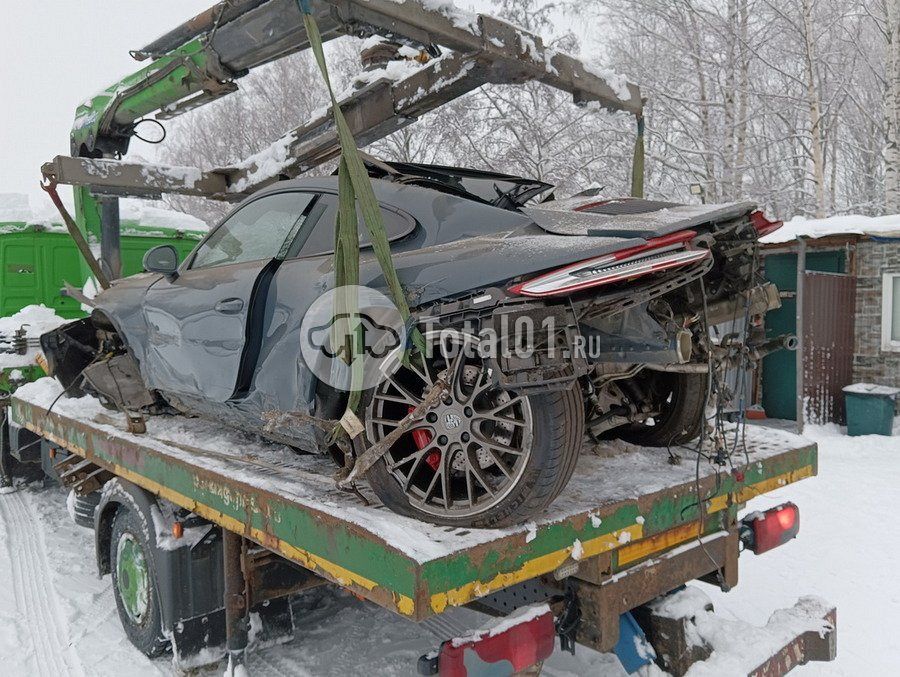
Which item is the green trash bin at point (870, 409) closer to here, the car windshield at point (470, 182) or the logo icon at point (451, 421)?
→ the car windshield at point (470, 182)

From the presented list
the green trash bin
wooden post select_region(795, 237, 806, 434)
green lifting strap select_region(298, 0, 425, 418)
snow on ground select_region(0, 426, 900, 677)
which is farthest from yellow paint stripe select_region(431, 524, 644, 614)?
the green trash bin

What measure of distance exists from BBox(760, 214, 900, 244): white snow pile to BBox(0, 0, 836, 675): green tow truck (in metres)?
5.33

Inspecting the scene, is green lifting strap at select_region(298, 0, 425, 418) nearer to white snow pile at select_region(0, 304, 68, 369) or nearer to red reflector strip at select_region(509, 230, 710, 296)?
red reflector strip at select_region(509, 230, 710, 296)

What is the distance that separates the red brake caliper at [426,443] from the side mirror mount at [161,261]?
5.99ft

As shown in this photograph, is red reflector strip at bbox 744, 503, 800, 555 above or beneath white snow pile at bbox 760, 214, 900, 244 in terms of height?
beneath

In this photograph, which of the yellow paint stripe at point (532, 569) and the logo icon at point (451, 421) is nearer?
the yellow paint stripe at point (532, 569)

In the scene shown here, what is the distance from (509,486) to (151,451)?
188cm

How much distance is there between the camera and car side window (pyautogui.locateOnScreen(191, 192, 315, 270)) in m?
3.32

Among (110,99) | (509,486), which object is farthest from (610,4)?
(509,486)

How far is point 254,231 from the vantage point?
11.7 feet

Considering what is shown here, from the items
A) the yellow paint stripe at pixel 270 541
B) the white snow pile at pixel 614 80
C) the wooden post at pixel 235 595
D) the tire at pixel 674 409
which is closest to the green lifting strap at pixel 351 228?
the yellow paint stripe at pixel 270 541

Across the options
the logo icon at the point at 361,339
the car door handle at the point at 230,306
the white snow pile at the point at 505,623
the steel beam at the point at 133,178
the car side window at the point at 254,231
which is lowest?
the white snow pile at the point at 505,623

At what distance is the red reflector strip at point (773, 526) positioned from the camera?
3.15 meters

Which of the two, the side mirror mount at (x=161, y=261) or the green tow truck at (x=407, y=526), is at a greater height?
the side mirror mount at (x=161, y=261)
